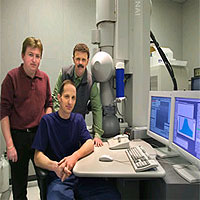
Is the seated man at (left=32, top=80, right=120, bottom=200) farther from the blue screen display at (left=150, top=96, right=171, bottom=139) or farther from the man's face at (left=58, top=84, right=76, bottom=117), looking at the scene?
the blue screen display at (left=150, top=96, right=171, bottom=139)

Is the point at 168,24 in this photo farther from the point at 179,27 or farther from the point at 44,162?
the point at 44,162

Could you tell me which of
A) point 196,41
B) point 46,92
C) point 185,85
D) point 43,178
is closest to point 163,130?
point 43,178

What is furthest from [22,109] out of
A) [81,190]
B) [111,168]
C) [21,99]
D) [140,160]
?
[140,160]

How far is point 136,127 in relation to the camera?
1.93 meters

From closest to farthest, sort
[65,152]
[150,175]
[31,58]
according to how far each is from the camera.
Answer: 1. [150,175]
2. [65,152]
3. [31,58]

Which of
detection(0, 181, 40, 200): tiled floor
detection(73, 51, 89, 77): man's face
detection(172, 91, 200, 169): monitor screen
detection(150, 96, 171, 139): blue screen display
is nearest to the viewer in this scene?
detection(172, 91, 200, 169): monitor screen

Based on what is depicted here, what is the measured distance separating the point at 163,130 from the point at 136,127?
50 centimetres

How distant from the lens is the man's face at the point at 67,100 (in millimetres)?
1405

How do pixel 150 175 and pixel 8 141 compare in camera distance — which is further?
pixel 8 141

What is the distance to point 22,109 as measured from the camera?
155 cm

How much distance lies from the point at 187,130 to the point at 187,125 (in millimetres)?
28

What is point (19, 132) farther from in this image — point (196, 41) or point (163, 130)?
point (196, 41)

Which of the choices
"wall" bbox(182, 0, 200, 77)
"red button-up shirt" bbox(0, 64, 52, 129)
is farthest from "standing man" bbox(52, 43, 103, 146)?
"wall" bbox(182, 0, 200, 77)

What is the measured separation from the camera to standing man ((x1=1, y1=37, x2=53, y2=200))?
151cm
